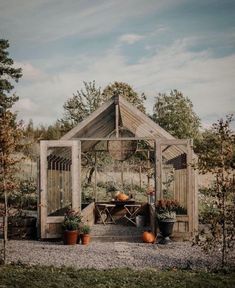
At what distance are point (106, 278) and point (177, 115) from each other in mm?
22574

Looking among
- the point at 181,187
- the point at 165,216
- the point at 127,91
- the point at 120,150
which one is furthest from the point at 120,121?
the point at 127,91

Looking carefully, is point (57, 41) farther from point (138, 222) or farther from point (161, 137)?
point (138, 222)

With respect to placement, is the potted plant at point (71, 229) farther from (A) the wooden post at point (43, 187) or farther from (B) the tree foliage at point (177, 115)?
(B) the tree foliage at point (177, 115)

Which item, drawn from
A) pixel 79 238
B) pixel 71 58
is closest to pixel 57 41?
pixel 71 58

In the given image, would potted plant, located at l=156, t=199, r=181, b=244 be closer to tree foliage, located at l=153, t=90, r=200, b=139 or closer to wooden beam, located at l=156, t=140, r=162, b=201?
wooden beam, located at l=156, t=140, r=162, b=201

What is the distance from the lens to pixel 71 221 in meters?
9.94

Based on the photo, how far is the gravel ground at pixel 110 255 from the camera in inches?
311

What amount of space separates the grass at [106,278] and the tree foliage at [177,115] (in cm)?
2083

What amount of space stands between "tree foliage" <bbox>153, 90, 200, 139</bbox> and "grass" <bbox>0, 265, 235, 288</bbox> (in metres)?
20.8

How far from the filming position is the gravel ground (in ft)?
26.0

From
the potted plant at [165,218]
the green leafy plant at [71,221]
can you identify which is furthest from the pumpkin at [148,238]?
the green leafy plant at [71,221]

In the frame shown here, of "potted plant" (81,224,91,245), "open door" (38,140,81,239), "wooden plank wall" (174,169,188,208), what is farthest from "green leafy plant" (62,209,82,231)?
"wooden plank wall" (174,169,188,208)

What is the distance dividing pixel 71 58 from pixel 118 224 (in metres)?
6.00

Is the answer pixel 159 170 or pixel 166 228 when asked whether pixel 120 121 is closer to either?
pixel 159 170
